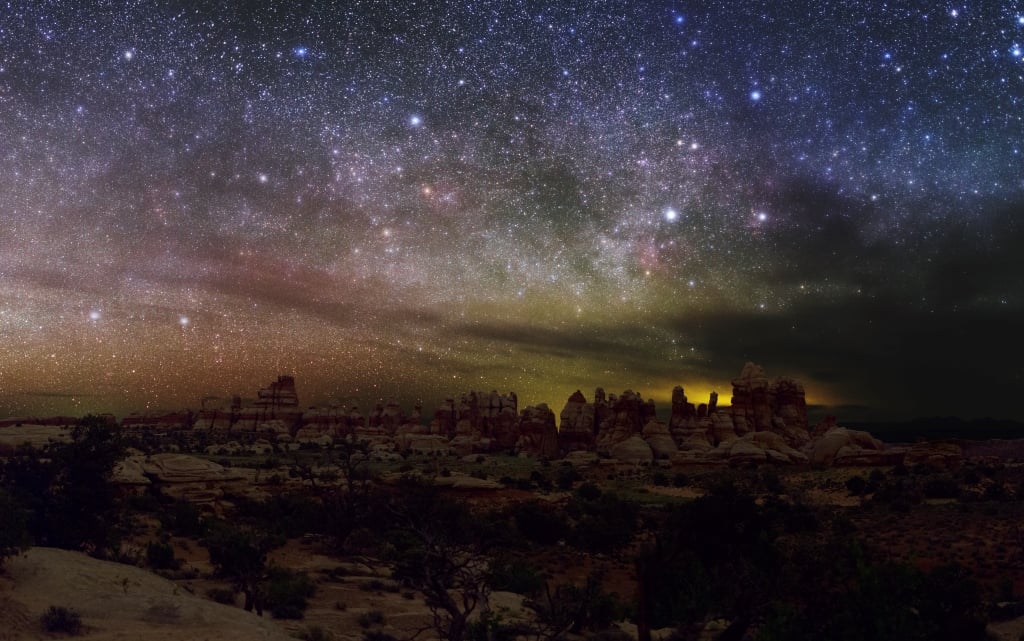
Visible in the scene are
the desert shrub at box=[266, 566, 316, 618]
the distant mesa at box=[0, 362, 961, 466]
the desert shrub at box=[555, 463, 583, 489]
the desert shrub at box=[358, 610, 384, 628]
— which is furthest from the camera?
the distant mesa at box=[0, 362, 961, 466]

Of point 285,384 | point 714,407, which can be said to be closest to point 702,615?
point 714,407

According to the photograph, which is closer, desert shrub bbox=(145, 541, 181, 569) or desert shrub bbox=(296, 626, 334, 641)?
desert shrub bbox=(296, 626, 334, 641)

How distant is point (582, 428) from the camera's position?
9719cm

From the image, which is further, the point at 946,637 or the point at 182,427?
the point at 182,427

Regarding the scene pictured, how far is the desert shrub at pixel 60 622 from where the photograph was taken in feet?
43.7

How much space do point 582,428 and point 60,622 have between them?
87.5 metres

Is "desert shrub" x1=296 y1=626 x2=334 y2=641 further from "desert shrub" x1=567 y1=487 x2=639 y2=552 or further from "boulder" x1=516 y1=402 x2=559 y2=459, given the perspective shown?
"boulder" x1=516 y1=402 x2=559 y2=459

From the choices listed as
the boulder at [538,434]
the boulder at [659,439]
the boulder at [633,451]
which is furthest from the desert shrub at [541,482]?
the boulder at [538,434]

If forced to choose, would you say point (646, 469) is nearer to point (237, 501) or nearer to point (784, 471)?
point (784, 471)

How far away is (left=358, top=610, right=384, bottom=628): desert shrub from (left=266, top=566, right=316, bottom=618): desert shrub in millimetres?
2026

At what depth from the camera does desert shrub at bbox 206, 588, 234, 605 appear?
18812mm

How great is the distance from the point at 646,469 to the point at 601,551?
4033 centimetres

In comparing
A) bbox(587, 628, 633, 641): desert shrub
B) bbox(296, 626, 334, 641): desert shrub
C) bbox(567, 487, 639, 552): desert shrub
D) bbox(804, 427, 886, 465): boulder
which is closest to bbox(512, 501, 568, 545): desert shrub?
bbox(567, 487, 639, 552): desert shrub

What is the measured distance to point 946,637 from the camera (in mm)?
14367
